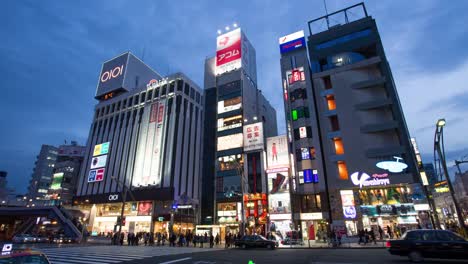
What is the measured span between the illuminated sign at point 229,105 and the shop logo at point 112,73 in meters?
41.9

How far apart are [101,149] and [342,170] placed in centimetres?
5962

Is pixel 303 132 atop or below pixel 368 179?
atop

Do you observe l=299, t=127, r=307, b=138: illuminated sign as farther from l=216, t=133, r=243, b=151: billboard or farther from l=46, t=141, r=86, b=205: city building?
l=46, t=141, r=86, b=205: city building

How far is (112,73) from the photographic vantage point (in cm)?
8231

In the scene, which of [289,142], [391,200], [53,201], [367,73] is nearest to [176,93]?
[289,142]

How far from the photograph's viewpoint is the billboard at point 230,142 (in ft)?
169

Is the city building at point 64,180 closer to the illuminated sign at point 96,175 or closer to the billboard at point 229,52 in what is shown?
the illuminated sign at point 96,175

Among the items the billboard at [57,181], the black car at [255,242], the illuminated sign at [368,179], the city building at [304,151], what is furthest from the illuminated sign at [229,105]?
the billboard at [57,181]

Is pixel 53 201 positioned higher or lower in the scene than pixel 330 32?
lower

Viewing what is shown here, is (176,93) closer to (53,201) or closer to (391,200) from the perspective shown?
(391,200)

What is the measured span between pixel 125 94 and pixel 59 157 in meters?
40.3

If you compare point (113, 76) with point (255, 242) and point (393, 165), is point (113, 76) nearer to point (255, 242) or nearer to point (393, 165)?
point (255, 242)

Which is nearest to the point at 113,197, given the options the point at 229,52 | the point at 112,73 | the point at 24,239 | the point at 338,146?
the point at 24,239

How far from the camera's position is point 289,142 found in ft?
144
